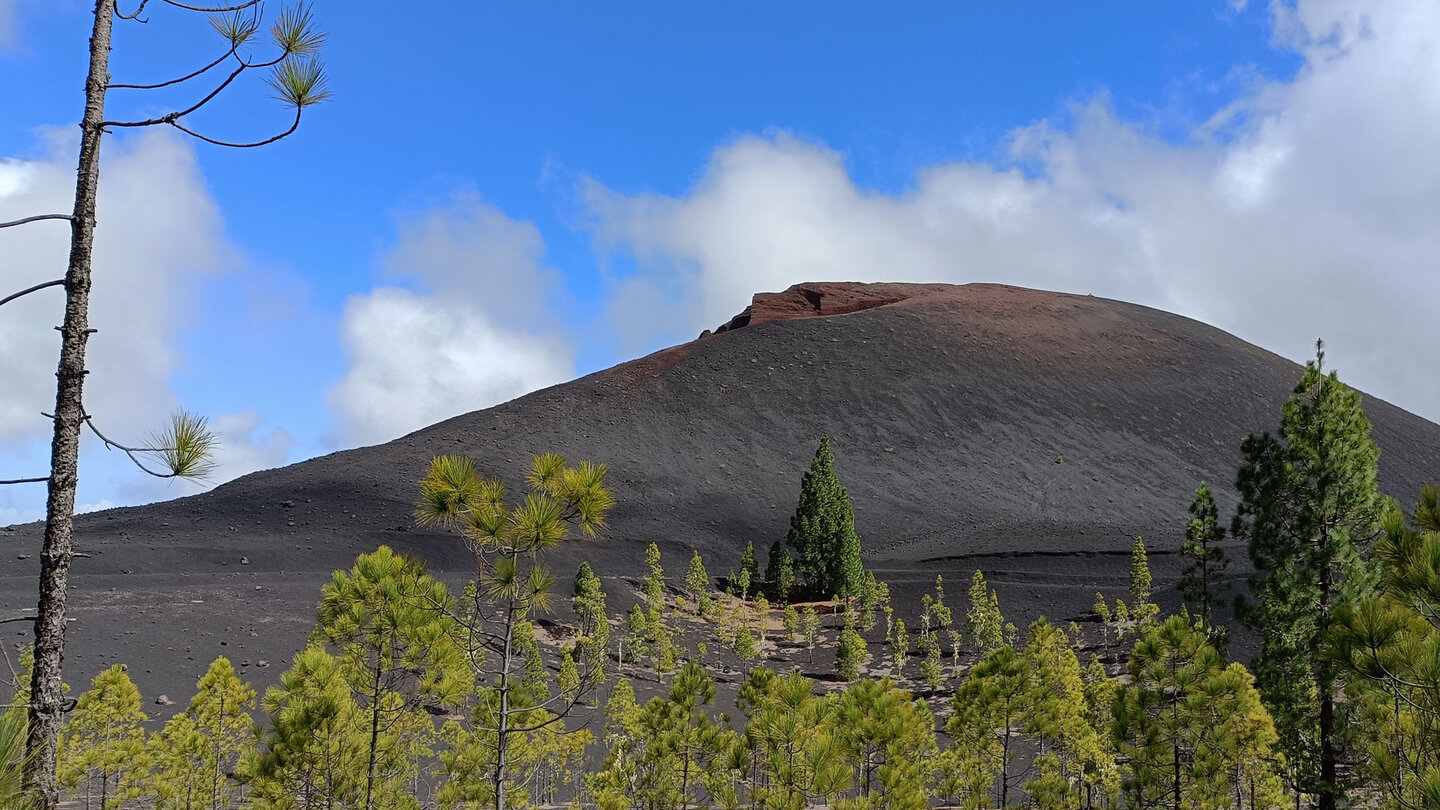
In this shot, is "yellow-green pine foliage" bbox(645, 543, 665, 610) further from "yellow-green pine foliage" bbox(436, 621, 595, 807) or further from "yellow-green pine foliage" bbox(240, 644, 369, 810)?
"yellow-green pine foliage" bbox(240, 644, 369, 810)

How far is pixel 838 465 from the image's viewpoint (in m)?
94.6

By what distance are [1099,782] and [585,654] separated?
25.5 meters

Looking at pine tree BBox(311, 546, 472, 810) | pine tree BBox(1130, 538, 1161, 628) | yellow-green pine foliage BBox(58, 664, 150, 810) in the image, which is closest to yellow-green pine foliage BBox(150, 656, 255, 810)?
yellow-green pine foliage BBox(58, 664, 150, 810)

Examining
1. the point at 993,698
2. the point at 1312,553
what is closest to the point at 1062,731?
the point at 993,698

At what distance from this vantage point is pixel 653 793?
52.6 feet

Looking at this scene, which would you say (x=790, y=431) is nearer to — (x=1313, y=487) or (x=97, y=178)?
(x=1313, y=487)

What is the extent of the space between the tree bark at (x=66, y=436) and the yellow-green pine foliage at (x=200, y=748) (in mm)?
13003

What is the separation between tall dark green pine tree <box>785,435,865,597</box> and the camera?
57.2m

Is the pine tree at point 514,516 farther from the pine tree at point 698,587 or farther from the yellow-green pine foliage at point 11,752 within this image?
the pine tree at point 698,587

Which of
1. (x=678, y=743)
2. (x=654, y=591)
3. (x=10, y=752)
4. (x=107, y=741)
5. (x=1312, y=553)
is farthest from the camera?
(x=654, y=591)

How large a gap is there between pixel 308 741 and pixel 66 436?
7.42 meters

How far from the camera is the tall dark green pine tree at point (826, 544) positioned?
57.2 meters

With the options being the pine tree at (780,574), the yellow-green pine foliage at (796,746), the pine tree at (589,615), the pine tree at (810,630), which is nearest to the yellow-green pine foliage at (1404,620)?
the yellow-green pine foliage at (796,746)

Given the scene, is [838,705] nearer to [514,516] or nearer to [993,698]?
[993,698]
